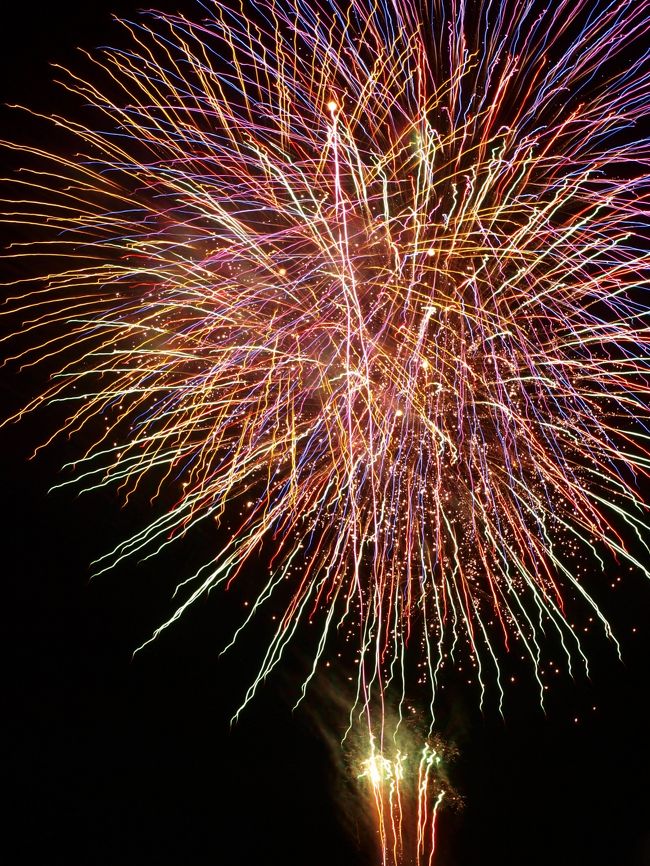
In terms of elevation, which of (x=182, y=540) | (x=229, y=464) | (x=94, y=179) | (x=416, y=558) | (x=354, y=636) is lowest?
(x=354, y=636)

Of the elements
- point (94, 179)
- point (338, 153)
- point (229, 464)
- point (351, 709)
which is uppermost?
point (94, 179)

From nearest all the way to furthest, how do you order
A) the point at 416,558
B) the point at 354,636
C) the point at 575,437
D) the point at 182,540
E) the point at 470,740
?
1. the point at 575,437
2. the point at 416,558
3. the point at 182,540
4. the point at 354,636
5. the point at 470,740

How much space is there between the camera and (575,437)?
4590mm

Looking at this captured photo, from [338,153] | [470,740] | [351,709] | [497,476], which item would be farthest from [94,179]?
[470,740]

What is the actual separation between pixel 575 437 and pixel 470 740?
3623mm

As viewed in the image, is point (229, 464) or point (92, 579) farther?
point (92, 579)

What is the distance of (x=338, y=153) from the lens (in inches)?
160

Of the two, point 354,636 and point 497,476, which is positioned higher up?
point 497,476

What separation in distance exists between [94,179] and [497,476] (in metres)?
3.93

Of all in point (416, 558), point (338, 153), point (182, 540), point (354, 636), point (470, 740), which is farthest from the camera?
point (470, 740)

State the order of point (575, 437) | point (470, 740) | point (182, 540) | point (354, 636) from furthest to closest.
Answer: point (470, 740)
point (354, 636)
point (182, 540)
point (575, 437)

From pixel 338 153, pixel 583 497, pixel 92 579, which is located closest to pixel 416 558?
pixel 583 497

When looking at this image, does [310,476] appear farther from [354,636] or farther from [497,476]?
[354,636]

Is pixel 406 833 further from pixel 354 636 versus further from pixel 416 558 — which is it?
pixel 416 558
